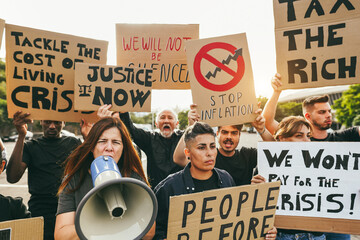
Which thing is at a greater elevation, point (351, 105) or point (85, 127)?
point (351, 105)

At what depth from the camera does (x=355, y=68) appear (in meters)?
2.60

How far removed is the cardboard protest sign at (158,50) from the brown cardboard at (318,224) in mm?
1796

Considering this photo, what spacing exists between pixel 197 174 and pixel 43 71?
1844 millimetres

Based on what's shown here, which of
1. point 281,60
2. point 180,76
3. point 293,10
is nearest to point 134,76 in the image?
point 180,76

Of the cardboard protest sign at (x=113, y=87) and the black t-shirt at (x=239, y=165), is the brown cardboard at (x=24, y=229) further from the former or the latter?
the black t-shirt at (x=239, y=165)

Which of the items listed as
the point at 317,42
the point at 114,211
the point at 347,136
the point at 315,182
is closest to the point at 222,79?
the point at 317,42

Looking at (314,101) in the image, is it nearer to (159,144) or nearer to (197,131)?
(197,131)

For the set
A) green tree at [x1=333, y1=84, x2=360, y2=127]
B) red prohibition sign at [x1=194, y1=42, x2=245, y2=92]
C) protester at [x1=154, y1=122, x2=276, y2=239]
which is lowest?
protester at [x1=154, y1=122, x2=276, y2=239]

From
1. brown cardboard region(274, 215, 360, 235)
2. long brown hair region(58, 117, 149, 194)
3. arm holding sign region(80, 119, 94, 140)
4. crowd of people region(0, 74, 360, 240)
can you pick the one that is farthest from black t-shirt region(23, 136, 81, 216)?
brown cardboard region(274, 215, 360, 235)

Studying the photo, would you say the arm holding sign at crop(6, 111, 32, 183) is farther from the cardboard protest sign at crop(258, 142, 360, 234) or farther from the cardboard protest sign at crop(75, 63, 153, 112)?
the cardboard protest sign at crop(258, 142, 360, 234)

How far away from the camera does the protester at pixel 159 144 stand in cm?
346

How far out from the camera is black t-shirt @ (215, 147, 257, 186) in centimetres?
290

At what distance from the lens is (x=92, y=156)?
203cm

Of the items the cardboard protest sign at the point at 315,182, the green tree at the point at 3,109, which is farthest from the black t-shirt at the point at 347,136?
the green tree at the point at 3,109
